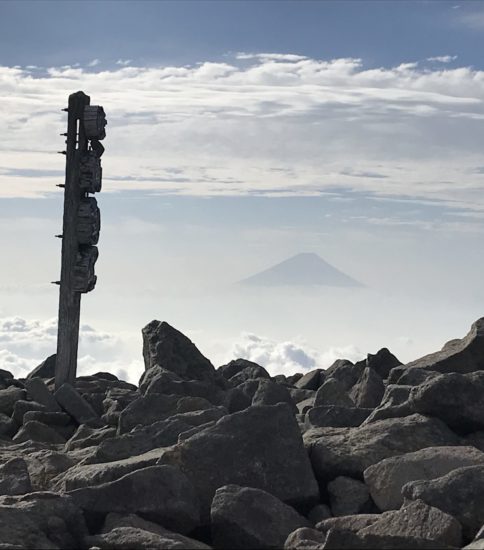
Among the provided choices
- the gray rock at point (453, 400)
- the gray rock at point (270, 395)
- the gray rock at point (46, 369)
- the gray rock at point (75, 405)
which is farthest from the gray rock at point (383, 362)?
the gray rock at point (453, 400)

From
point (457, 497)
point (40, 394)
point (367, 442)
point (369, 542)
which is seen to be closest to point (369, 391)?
point (367, 442)

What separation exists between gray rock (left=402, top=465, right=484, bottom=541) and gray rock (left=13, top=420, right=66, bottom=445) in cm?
732

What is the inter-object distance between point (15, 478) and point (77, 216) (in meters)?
8.55

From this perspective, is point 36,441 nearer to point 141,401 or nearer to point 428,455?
point 141,401

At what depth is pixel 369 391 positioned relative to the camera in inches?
560

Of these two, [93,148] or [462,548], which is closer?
[462,548]

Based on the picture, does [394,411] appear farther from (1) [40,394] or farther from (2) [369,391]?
(1) [40,394]

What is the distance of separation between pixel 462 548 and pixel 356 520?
2.61 ft

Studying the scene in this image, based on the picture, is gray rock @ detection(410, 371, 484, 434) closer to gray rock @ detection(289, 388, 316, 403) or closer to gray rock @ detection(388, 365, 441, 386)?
gray rock @ detection(388, 365, 441, 386)

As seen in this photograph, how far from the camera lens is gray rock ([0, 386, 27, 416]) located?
1620cm

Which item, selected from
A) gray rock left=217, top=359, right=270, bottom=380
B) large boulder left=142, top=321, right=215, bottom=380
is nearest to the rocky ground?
large boulder left=142, top=321, right=215, bottom=380

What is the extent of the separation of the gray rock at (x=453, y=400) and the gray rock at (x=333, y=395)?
3968 millimetres

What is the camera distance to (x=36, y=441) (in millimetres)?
14086

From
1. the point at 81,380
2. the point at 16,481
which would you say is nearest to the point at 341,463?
the point at 16,481
